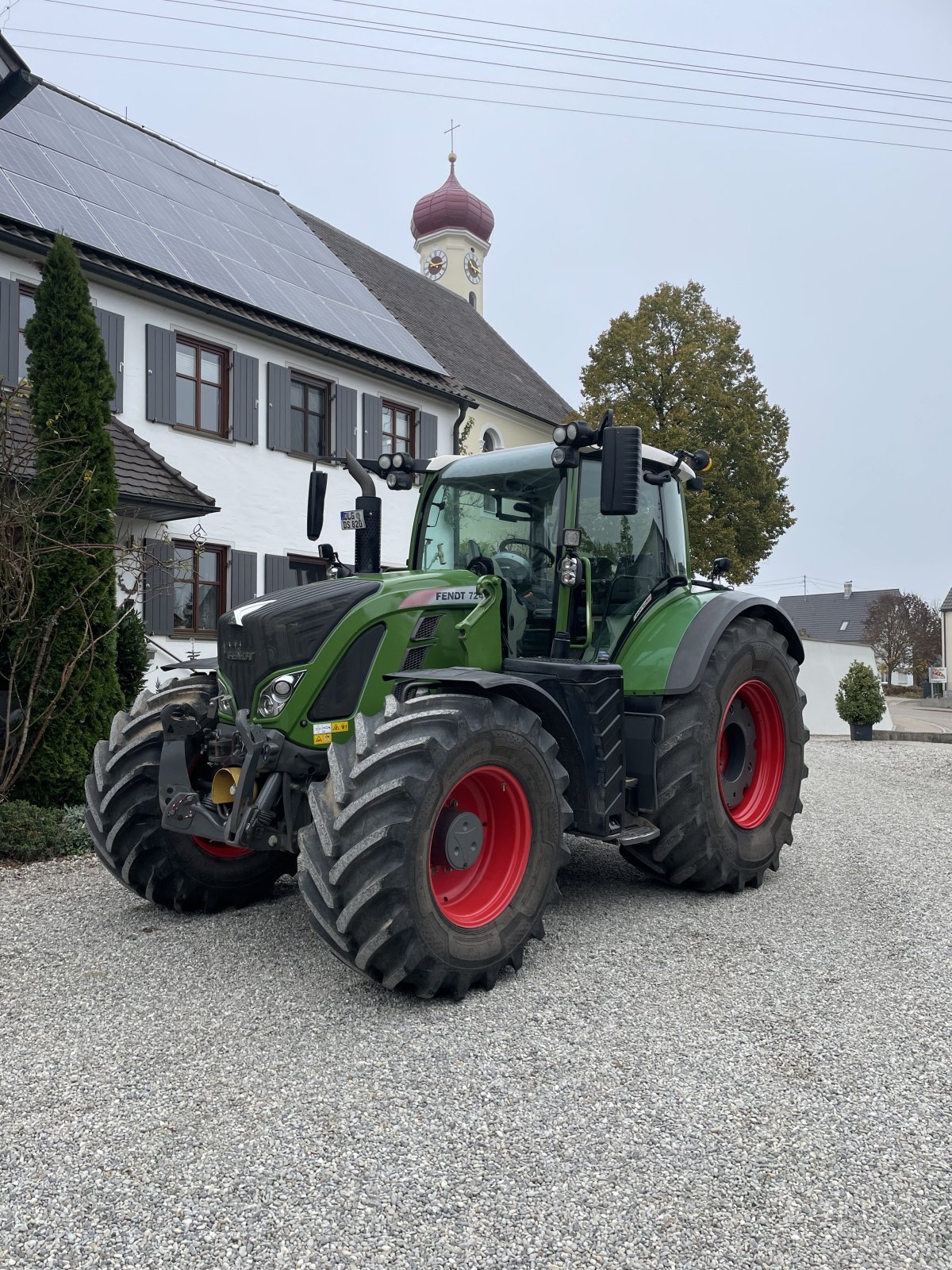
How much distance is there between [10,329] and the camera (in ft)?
34.5

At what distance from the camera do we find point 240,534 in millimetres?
12898

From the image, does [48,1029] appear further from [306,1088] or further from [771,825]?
[771,825]

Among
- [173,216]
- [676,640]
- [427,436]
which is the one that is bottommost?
[676,640]

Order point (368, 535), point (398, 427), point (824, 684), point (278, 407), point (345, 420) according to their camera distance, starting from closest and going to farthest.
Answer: point (368, 535) < point (278, 407) < point (345, 420) < point (398, 427) < point (824, 684)

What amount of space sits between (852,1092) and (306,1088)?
1.58 meters

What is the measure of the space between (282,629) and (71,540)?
3.70 meters

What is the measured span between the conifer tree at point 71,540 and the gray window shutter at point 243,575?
539 cm

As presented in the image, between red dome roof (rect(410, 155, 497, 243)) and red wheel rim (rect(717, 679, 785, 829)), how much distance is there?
1220 inches

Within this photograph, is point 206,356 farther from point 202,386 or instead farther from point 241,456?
point 241,456

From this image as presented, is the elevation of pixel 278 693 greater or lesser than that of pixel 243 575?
lesser

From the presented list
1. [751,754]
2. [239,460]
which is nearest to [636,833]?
[751,754]

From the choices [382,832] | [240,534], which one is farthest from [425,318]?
[382,832]

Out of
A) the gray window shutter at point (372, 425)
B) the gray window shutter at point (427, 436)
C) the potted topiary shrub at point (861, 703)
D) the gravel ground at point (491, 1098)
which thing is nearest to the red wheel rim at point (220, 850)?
the gravel ground at point (491, 1098)

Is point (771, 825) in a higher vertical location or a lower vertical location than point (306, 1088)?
higher
